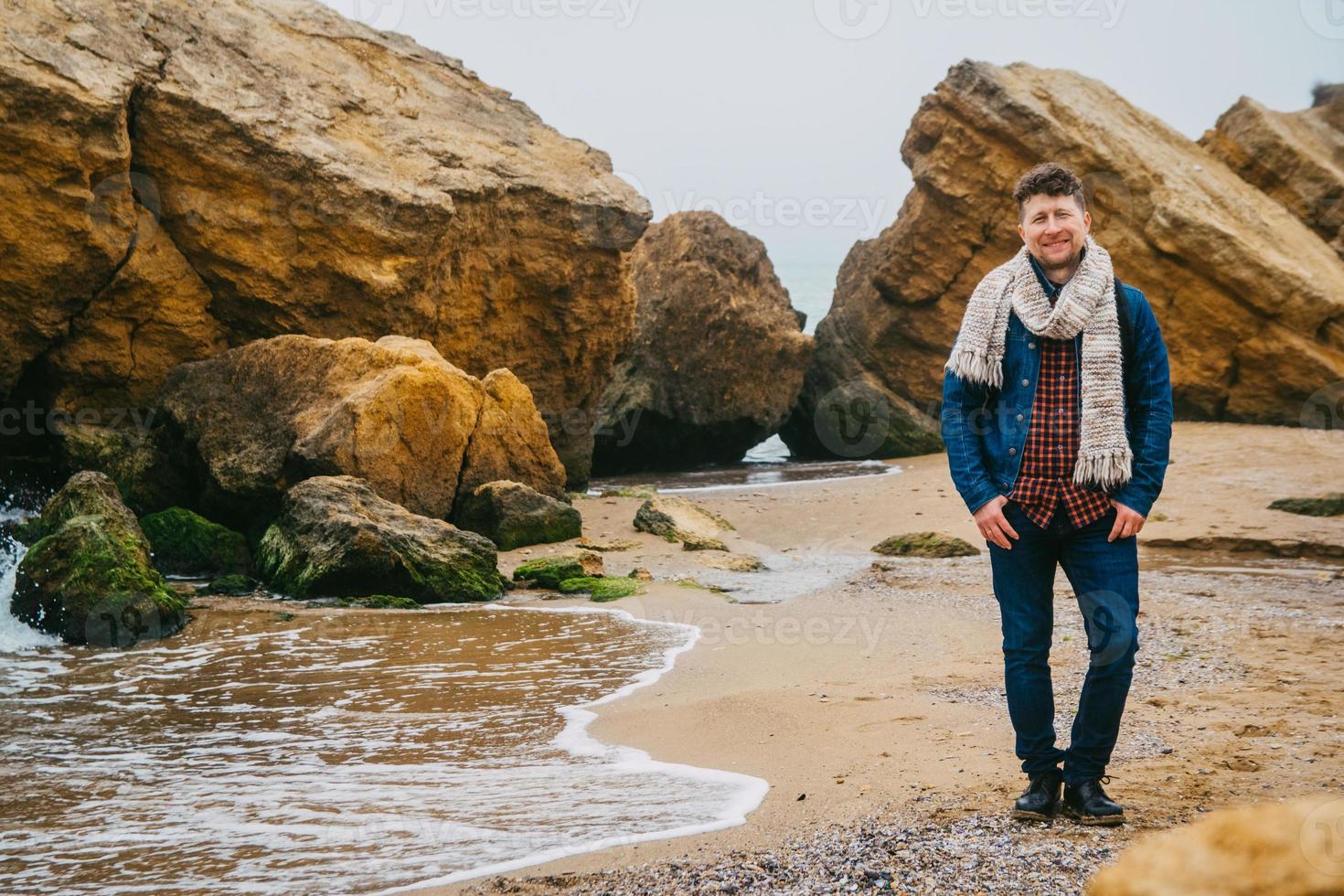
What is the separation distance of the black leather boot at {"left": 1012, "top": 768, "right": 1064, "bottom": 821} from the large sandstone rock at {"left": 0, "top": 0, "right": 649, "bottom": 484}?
32.6 ft

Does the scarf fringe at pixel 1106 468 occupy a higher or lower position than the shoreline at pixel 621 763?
higher

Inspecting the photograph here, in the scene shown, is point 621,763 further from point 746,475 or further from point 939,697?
point 746,475

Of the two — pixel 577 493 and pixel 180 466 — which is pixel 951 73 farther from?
pixel 180 466

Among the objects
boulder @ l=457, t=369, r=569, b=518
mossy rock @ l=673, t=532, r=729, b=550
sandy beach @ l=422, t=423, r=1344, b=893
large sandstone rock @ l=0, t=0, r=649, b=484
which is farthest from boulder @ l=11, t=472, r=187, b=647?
mossy rock @ l=673, t=532, r=729, b=550

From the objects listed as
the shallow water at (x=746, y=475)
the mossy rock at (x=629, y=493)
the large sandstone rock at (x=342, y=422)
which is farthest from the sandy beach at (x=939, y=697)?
the shallow water at (x=746, y=475)

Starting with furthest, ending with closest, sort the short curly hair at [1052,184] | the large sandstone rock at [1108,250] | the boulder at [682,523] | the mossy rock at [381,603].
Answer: the large sandstone rock at [1108,250], the boulder at [682,523], the mossy rock at [381,603], the short curly hair at [1052,184]

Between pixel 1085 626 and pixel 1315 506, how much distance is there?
817cm

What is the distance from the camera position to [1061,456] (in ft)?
11.7

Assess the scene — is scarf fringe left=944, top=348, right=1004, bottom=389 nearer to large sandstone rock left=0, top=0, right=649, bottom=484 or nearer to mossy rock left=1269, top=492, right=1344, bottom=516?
mossy rock left=1269, top=492, right=1344, bottom=516

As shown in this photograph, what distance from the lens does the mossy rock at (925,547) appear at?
9.90m

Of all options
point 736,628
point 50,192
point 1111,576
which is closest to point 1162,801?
point 1111,576

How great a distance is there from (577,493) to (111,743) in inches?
376

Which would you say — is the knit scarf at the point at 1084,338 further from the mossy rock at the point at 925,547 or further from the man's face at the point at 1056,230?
the mossy rock at the point at 925,547

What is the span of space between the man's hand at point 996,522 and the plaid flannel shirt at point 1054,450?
0.05 meters
